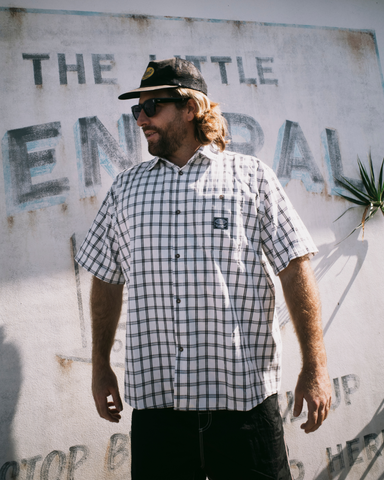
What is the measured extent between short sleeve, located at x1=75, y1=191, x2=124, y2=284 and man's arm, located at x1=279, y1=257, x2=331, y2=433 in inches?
33.1

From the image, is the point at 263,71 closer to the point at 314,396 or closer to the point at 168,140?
the point at 168,140

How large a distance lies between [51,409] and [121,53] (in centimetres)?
276

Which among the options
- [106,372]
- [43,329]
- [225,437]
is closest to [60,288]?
[43,329]

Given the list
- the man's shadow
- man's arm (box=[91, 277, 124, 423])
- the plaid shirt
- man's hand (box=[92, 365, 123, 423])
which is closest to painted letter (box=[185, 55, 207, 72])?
the plaid shirt

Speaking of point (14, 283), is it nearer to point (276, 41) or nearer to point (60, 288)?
point (60, 288)

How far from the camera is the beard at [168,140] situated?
1.82 m

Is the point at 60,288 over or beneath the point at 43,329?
over

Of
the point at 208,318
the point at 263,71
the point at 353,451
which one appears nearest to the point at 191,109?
the point at 208,318

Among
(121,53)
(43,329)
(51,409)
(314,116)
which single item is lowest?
(51,409)

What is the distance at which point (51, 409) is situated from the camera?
2.48 meters

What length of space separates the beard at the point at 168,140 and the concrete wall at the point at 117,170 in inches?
43.1

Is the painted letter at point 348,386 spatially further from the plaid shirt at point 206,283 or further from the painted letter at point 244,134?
the painted letter at point 244,134

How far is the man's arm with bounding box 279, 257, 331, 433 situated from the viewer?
148cm

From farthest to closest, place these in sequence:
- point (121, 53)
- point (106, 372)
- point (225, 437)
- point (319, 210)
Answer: point (319, 210)
point (121, 53)
point (106, 372)
point (225, 437)
